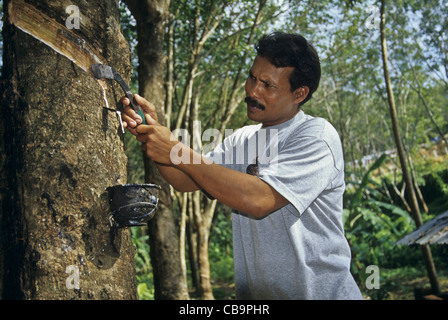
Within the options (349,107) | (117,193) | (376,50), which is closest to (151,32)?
(117,193)

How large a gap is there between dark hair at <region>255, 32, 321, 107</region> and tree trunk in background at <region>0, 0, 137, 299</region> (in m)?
1.01

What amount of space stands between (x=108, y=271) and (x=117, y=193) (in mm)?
302

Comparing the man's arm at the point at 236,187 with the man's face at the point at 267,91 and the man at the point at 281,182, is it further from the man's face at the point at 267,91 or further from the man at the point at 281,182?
the man's face at the point at 267,91

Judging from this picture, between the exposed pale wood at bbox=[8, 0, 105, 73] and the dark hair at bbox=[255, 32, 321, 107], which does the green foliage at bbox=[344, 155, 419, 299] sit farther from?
the exposed pale wood at bbox=[8, 0, 105, 73]

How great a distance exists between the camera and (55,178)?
1.64 m

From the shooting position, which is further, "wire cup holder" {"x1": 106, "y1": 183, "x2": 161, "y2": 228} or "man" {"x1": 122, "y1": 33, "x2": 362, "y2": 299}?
"man" {"x1": 122, "y1": 33, "x2": 362, "y2": 299}

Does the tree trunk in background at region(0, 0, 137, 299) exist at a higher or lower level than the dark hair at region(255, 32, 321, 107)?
lower

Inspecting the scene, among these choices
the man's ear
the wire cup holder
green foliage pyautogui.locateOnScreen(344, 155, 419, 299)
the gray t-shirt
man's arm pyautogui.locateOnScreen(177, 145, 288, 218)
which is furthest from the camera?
green foliage pyautogui.locateOnScreen(344, 155, 419, 299)

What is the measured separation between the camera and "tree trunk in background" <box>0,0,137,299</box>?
62.3 inches

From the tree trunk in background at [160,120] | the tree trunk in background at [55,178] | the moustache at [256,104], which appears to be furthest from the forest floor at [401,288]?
the tree trunk in background at [55,178]

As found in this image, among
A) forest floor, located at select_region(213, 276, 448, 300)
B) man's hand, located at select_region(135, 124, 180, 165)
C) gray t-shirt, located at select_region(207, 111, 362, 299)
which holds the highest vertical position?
man's hand, located at select_region(135, 124, 180, 165)

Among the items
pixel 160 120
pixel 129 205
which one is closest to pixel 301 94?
pixel 129 205

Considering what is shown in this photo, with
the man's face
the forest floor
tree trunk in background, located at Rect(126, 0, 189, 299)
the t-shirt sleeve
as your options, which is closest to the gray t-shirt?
the t-shirt sleeve

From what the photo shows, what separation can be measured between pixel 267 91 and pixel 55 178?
124cm
